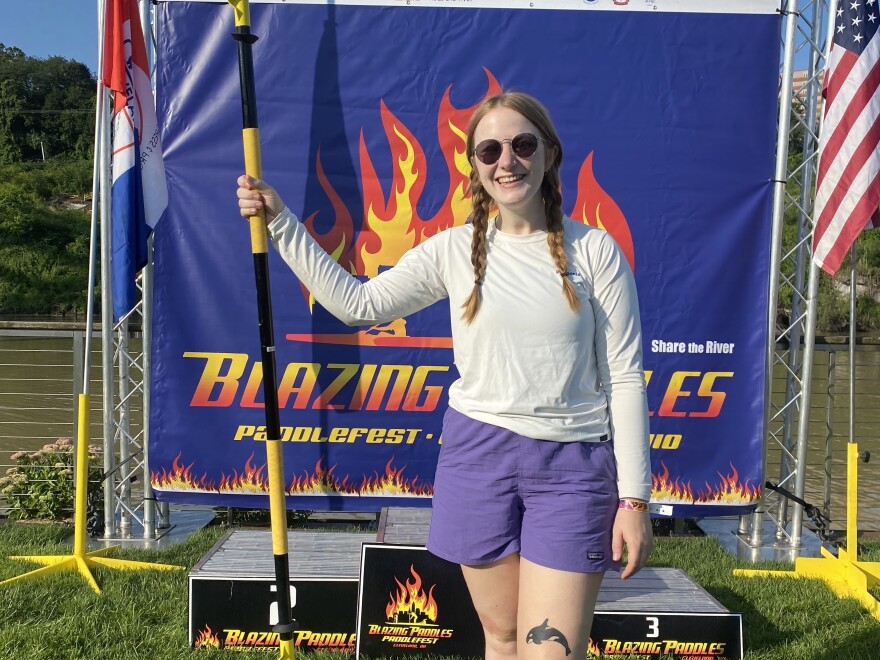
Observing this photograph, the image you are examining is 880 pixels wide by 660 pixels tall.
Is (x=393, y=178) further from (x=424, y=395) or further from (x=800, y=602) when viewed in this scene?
(x=800, y=602)

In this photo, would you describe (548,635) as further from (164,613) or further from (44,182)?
(44,182)

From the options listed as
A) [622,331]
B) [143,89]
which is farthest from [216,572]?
[143,89]

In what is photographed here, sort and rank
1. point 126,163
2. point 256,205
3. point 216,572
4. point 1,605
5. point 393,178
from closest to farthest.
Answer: point 256,205, point 216,572, point 1,605, point 126,163, point 393,178

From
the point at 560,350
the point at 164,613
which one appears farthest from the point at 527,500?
the point at 164,613

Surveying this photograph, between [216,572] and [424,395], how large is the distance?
64.6 inches

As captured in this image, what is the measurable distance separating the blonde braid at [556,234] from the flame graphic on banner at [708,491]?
3061 mm

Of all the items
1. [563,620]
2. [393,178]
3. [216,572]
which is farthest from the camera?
[393,178]

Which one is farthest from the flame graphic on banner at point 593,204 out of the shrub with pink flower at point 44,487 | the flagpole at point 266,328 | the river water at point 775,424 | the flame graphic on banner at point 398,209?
the shrub with pink flower at point 44,487

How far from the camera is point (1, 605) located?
3326 mm

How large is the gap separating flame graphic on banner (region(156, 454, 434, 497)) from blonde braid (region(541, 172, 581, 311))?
289cm

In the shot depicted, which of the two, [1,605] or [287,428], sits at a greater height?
[287,428]

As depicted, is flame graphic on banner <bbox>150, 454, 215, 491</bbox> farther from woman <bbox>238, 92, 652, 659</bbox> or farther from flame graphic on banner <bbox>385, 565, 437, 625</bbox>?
woman <bbox>238, 92, 652, 659</bbox>

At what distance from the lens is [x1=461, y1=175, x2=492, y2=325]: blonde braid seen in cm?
174

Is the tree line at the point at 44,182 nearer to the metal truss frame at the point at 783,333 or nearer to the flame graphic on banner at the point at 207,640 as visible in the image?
the metal truss frame at the point at 783,333
